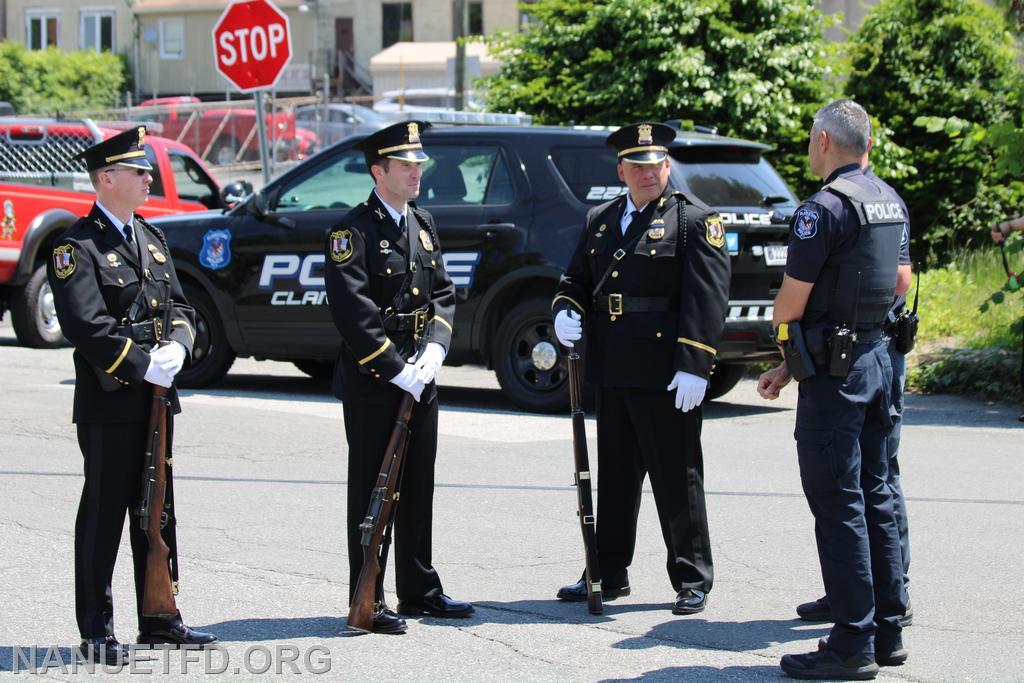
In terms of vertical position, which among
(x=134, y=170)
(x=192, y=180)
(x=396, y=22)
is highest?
(x=396, y=22)

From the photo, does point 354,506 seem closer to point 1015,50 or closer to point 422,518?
point 422,518

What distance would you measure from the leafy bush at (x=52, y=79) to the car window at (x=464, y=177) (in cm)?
3802

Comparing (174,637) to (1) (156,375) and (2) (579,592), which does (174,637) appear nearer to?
(1) (156,375)

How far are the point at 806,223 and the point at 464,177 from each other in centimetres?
614

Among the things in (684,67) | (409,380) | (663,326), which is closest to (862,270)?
(663,326)

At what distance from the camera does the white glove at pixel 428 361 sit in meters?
5.44

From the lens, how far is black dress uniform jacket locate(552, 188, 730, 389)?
5.63m

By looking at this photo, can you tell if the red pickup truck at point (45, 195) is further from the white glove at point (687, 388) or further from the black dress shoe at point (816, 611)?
the black dress shoe at point (816, 611)

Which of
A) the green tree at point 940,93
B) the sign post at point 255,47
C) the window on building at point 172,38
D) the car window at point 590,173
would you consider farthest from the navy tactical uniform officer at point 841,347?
the window on building at point 172,38

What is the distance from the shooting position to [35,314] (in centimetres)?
1457

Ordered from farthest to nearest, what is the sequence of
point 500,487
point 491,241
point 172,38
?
point 172,38
point 491,241
point 500,487

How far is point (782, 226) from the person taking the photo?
1001 cm

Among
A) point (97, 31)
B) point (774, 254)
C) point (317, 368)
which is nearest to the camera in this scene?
point (774, 254)

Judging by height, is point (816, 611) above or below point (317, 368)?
above
